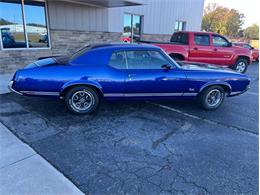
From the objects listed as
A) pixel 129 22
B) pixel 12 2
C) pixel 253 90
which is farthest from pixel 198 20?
pixel 12 2

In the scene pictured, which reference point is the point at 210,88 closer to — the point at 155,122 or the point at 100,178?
the point at 155,122

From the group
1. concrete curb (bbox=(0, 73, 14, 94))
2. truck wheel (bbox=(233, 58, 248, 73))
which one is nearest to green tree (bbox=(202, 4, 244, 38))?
truck wheel (bbox=(233, 58, 248, 73))

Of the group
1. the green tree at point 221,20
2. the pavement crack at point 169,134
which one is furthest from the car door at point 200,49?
the green tree at point 221,20

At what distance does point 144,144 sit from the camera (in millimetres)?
3316

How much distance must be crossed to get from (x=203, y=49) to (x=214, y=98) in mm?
4143

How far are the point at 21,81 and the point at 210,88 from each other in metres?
3.93

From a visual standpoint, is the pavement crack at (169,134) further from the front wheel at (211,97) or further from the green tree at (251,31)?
the green tree at (251,31)

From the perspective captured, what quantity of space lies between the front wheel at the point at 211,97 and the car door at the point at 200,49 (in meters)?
3.78

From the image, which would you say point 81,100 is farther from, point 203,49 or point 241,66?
point 241,66

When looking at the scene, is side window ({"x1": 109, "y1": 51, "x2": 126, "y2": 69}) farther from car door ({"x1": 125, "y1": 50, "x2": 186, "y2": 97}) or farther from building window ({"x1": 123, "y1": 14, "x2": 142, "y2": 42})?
building window ({"x1": 123, "y1": 14, "x2": 142, "y2": 42})

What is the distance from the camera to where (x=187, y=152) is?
3.15m

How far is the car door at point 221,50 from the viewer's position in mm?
8609

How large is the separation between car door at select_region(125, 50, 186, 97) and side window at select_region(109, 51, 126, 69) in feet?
0.34

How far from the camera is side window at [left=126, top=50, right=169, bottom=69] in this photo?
4320 millimetres
